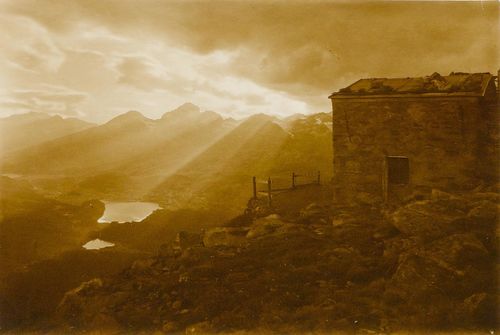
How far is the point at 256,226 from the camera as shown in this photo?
14.1 metres

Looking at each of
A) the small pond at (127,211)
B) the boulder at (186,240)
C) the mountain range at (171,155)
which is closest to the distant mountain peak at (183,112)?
the mountain range at (171,155)

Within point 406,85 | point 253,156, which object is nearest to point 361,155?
point 406,85

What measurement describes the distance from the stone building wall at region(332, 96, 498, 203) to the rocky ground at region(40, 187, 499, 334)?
1566mm

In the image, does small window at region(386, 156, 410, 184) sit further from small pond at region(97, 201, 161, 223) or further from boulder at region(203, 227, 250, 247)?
small pond at region(97, 201, 161, 223)

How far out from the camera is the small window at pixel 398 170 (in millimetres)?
14918

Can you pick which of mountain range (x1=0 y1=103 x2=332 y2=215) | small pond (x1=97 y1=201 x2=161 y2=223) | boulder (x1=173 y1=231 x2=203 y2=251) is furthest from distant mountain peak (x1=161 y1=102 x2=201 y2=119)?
boulder (x1=173 y1=231 x2=203 y2=251)

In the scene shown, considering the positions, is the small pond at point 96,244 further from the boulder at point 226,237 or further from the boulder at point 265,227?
the boulder at point 265,227

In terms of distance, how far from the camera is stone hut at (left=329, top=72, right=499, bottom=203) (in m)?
13.2

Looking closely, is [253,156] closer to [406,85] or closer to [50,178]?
[50,178]

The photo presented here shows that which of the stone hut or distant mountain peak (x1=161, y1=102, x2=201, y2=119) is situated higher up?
distant mountain peak (x1=161, y1=102, x2=201, y2=119)

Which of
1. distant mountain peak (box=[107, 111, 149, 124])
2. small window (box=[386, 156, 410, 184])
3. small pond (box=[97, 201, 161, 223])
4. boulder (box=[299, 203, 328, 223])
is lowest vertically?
small pond (box=[97, 201, 161, 223])

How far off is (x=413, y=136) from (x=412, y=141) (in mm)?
187

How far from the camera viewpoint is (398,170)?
50.1ft

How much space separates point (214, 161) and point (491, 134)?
228ft
